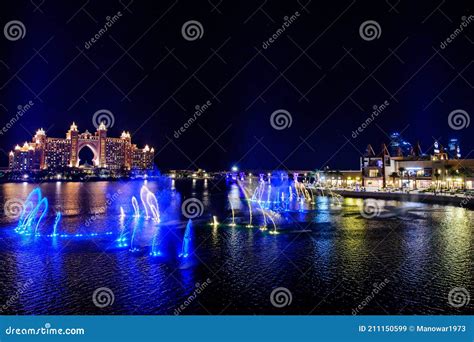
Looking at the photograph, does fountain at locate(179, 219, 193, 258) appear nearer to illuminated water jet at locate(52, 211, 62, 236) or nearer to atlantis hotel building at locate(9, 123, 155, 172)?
illuminated water jet at locate(52, 211, 62, 236)

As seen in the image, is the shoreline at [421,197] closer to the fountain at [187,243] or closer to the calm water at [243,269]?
the calm water at [243,269]

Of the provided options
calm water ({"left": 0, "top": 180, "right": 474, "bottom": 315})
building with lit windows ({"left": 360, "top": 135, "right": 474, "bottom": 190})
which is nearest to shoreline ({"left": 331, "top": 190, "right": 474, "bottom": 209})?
building with lit windows ({"left": 360, "top": 135, "right": 474, "bottom": 190})

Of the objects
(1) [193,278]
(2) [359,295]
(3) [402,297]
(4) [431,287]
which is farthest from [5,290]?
(4) [431,287]

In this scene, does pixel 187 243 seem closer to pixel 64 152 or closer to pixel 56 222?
pixel 56 222

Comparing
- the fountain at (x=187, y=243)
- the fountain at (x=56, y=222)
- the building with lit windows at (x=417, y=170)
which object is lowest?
the fountain at (x=187, y=243)

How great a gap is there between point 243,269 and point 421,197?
133 feet

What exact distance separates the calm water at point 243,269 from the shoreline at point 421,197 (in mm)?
15487

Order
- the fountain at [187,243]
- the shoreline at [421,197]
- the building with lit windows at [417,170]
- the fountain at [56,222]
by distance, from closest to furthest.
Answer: the fountain at [187,243]
the fountain at [56,222]
the shoreline at [421,197]
the building with lit windows at [417,170]

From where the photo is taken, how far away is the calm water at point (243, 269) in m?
12.3

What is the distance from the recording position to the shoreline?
39.9 meters

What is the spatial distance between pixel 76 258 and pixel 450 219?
2673 centimetres

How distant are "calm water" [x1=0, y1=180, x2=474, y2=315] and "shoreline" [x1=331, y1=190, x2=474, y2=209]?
50.8 feet

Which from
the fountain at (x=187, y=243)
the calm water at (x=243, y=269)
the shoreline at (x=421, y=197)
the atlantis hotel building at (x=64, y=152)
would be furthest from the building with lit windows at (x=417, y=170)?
the atlantis hotel building at (x=64, y=152)
